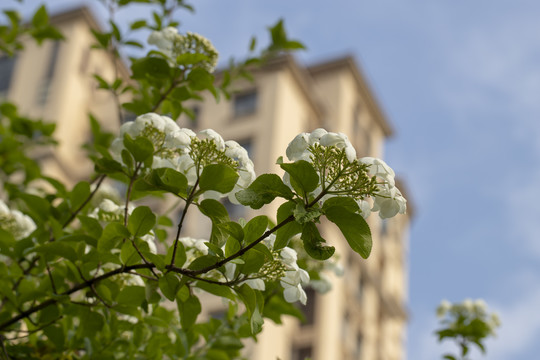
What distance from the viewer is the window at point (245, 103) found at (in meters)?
21.3

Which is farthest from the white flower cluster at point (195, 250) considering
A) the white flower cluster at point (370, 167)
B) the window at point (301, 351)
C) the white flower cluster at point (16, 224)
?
the window at point (301, 351)

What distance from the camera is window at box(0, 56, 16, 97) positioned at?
23500 millimetres

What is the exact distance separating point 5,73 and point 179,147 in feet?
77.1

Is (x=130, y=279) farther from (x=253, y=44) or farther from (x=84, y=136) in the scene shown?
(x=84, y=136)

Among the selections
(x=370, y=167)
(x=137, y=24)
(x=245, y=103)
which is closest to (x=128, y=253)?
(x=370, y=167)

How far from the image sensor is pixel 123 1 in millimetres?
3693

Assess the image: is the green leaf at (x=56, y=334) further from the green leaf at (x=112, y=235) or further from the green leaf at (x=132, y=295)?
the green leaf at (x=112, y=235)

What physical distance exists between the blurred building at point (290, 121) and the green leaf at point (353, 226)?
16.1 meters

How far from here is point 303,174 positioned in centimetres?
171

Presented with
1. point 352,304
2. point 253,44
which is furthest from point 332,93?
point 253,44

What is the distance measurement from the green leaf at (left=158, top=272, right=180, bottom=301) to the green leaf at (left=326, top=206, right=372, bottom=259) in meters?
0.46

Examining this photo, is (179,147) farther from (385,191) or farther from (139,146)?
(385,191)

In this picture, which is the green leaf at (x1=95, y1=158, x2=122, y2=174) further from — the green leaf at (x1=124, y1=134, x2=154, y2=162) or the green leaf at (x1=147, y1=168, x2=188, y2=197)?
the green leaf at (x1=147, y1=168, x2=188, y2=197)

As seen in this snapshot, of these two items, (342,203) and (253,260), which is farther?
(253,260)
